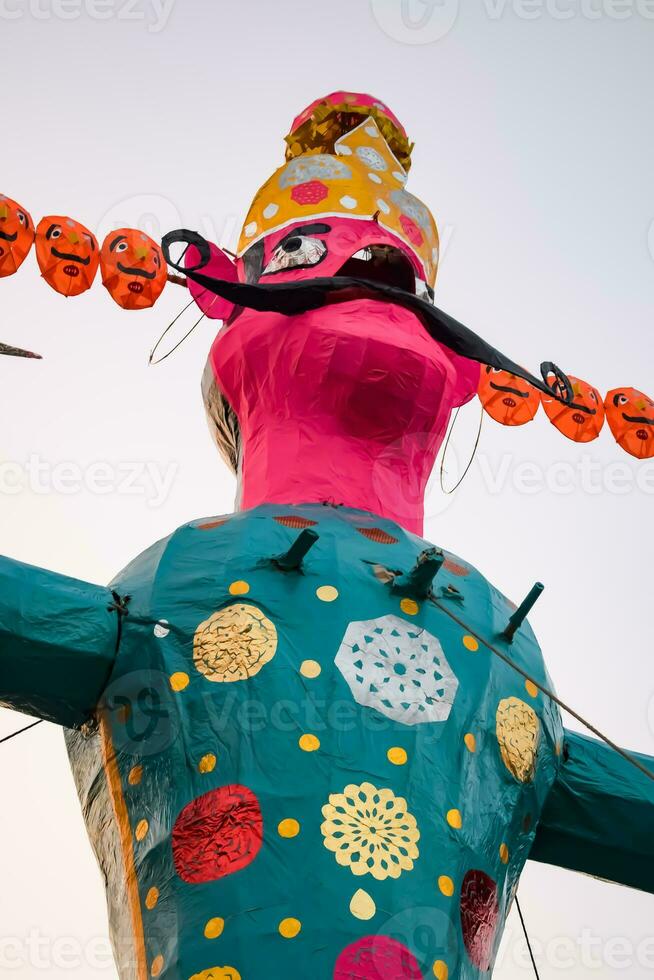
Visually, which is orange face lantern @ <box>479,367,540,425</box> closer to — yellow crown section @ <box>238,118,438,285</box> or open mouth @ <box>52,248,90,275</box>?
yellow crown section @ <box>238,118,438,285</box>

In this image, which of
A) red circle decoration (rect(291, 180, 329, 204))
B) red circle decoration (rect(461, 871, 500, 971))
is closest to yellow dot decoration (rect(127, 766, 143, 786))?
red circle decoration (rect(461, 871, 500, 971))

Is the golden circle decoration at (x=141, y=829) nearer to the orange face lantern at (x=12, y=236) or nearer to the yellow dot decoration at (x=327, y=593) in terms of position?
the yellow dot decoration at (x=327, y=593)

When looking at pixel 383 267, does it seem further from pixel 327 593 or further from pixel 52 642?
pixel 52 642

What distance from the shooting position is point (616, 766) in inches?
220

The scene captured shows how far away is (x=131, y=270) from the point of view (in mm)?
6664

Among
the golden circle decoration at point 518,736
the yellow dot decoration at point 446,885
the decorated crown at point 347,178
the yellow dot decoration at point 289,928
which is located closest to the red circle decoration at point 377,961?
the yellow dot decoration at point 289,928

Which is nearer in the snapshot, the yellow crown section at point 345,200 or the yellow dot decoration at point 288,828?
the yellow dot decoration at point 288,828

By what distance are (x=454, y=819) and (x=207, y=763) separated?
87cm

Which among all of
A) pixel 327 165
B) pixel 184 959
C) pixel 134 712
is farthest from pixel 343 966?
pixel 327 165

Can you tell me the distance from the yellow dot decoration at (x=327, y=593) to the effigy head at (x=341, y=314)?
1115mm

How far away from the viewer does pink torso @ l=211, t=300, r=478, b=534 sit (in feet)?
19.8

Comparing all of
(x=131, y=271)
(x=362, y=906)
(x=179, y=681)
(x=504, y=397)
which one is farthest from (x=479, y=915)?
(x=131, y=271)

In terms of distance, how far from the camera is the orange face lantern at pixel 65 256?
21.7 feet

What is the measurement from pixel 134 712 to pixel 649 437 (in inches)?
137
